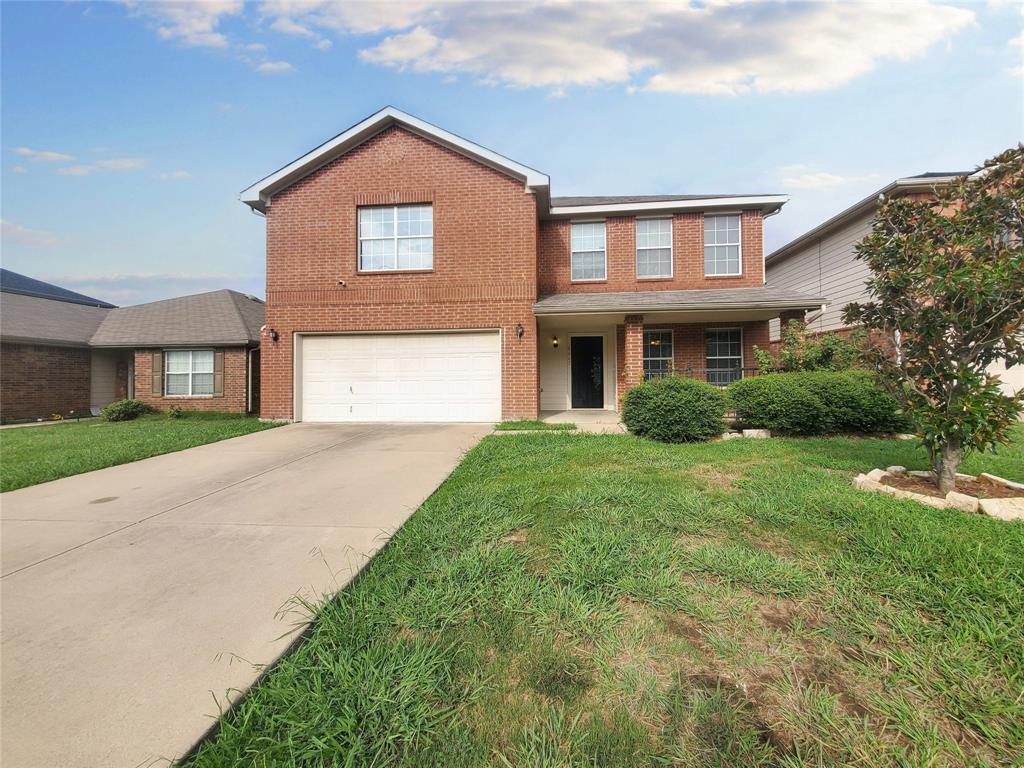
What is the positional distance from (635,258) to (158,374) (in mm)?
15881

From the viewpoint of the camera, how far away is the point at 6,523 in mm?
4012

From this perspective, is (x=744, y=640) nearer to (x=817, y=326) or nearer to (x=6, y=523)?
(x=6, y=523)

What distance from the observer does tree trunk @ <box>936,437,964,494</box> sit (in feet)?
13.5

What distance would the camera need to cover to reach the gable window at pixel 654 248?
12008mm

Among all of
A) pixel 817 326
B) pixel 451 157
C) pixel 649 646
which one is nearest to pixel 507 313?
pixel 451 157

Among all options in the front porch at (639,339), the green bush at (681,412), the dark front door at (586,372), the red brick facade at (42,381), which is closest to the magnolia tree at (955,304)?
the green bush at (681,412)

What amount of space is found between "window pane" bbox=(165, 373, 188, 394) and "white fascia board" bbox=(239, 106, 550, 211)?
7.03m

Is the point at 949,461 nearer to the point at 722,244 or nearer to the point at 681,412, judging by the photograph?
the point at 681,412

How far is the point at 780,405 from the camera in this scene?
25.5ft

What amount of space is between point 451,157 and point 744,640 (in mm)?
11377

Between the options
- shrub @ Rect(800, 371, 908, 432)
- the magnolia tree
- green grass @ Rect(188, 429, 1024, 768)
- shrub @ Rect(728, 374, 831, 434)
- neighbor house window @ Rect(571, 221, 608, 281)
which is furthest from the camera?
neighbor house window @ Rect(571, 221, 608, 281)

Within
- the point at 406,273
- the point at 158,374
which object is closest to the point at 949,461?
the point at 406,273

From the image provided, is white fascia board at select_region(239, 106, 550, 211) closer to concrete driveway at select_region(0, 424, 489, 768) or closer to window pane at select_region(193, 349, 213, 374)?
window pane at select_region(193, 349, 213, 374)

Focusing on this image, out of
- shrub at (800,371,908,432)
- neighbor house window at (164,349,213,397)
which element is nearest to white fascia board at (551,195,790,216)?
shrub at (800,371,908,432)
